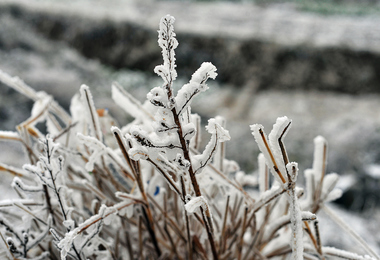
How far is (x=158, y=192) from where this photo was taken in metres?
0.18

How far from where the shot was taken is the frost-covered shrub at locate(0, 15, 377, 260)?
0.10 m

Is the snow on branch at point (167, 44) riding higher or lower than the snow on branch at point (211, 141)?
higher

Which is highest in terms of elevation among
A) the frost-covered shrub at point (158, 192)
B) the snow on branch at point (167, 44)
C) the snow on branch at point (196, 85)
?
the snow on branch at point (167, 44)

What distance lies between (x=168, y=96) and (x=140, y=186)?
60 millimetres

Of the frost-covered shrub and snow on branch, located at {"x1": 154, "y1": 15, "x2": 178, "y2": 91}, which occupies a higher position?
snow on branch, located at {"x1": 154, "y1": 15, "x2": 178, "y2": 91}

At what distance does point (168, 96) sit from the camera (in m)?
0.09

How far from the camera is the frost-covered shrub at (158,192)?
0.32 ft

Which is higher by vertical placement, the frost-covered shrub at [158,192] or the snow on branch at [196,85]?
the snow on branch at [196,85]

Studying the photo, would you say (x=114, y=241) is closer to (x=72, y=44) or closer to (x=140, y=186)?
(x=140, y=186)

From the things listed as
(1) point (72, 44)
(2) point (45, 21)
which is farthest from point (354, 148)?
(2) point (45, 21)

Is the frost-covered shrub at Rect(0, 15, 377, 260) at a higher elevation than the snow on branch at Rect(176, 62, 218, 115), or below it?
below

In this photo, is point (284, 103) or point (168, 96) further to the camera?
point (284, 103)

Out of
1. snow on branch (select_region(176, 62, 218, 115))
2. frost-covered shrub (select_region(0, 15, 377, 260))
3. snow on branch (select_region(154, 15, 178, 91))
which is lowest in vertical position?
frost-covered shrub (select_region(0, 15, 377, 260))

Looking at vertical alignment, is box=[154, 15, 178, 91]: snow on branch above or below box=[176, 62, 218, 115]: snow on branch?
above
